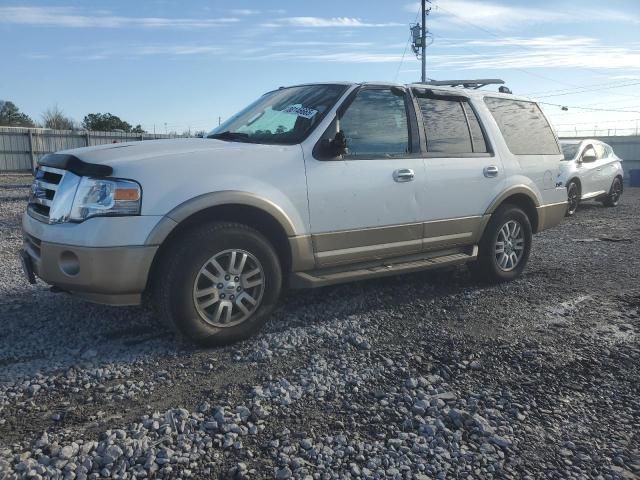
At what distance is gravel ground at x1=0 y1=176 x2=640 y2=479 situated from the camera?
2.50 m

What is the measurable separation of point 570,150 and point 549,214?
23.6 ft

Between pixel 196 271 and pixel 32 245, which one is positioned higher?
pixel 32 245

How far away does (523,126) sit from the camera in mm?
5883

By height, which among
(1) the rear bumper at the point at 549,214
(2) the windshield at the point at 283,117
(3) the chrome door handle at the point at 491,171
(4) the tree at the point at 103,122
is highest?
(4) the tree at the point at 103,122

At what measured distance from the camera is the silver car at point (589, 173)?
38.8 ft

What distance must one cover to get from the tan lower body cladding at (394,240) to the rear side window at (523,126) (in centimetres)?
100

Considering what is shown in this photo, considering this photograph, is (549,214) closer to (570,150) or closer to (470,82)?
(470,82)

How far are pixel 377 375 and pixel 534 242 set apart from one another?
5.84 meters

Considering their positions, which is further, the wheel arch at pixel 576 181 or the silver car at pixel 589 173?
the silver car at pixel 589 173

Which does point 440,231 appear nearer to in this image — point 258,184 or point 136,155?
point 258,184

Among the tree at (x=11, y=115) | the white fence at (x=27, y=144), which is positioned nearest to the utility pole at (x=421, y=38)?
the white fence at (x=27, y=144)

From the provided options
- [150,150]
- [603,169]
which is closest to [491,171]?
[150,150]

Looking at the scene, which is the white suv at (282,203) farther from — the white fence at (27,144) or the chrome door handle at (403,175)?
the white fence at (27,144)

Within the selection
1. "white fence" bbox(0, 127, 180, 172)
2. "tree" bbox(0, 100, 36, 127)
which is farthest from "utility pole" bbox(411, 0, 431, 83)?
"tree" bbox(0, 100, 36, 127)
